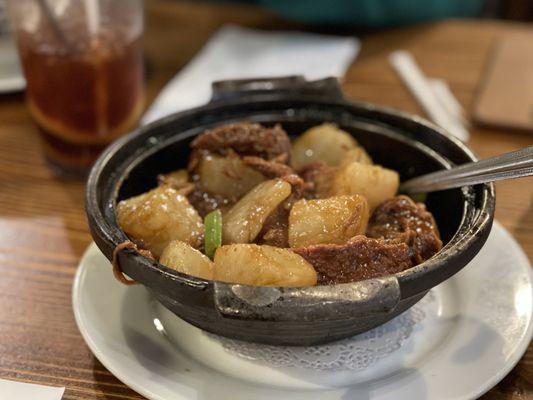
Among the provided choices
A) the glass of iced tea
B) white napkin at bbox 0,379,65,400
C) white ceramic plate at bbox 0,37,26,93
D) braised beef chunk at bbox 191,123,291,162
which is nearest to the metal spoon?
braised beef chunk at bbox 191,123,291,162

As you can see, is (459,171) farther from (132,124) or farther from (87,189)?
(132,124)

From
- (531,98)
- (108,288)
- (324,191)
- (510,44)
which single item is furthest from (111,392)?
(510,44)

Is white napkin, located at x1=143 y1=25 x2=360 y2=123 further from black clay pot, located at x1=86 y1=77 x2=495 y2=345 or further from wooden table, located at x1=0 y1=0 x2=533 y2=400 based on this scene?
black clay pot, located at x1=86 y1=77 x2=495 y2=345

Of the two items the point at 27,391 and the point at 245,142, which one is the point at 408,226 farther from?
the point at 27,391

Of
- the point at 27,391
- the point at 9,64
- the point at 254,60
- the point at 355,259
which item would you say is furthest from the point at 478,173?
the point at 9,64

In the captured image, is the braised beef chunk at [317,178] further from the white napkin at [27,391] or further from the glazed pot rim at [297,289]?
the white napkin at [27,391]
